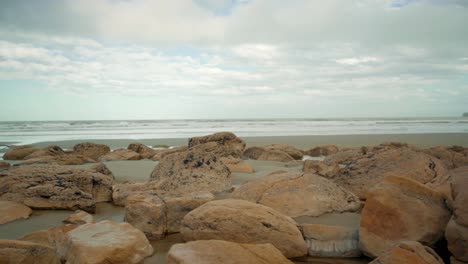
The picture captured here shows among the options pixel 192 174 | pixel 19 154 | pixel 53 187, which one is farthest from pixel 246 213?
pixel 19 154

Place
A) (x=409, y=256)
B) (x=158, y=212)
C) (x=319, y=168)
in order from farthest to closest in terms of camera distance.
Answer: (x=319, y=168) → (x=158, y=212) → (x=409, y=256)

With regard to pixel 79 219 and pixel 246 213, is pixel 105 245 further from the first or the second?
pixel 79 219

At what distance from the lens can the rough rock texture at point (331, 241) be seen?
140 inches

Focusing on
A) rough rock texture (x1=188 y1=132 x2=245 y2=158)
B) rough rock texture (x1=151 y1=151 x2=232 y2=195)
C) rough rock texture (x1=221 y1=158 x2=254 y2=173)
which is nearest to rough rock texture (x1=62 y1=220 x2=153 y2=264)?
rough rock texture (x1=151 y1=151 x2=232 y2=195)

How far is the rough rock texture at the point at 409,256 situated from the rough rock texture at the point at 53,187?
4188mm

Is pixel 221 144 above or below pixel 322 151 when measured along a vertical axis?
above

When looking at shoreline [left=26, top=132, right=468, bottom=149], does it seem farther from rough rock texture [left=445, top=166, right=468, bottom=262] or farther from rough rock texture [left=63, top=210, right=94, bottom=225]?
rough rock texture [left=445, top=166, right=468, bottom=262]

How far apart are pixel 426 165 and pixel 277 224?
313 centimetres

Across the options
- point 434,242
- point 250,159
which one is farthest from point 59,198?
Result: point 250,159

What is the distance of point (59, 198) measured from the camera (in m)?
5.26

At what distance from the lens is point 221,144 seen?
36.5ft

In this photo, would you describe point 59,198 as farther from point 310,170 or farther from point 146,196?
point 310,170

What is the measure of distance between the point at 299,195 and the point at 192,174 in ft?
6.74

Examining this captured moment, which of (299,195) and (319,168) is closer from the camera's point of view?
(299,195)
